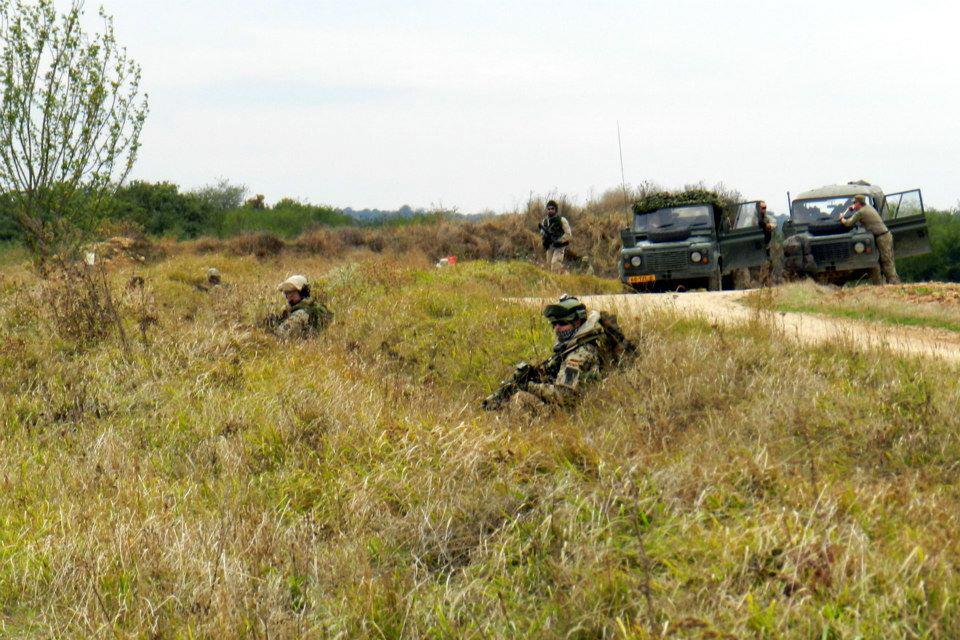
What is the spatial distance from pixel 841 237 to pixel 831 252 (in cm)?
28

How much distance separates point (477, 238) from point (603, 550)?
2114 centimetres

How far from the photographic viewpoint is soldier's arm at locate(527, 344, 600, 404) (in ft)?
23.7

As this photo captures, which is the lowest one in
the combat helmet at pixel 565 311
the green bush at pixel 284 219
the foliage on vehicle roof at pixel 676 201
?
the combat helmet at pixel 565 311

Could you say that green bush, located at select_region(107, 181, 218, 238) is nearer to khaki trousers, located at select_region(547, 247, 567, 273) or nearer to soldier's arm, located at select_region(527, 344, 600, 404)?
khaki trousers, located at select_region(547, 247, 567, 273)

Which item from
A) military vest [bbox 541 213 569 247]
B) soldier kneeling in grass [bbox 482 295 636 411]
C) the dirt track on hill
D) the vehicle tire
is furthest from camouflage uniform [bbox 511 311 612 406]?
military vest [bbox 541 213 569 247]

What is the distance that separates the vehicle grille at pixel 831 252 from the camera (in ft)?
49.9

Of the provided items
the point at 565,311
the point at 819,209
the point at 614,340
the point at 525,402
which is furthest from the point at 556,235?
the point at 525,402

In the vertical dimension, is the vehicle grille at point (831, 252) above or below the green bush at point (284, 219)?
below

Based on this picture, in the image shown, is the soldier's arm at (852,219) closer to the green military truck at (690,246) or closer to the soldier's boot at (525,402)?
the green military truck at (690,246)

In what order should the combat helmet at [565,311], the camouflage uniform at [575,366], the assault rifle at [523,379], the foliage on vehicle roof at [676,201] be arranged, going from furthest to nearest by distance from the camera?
the foliage on vehicle roof at [676,201] < the combat helmet at [565,311] < the assault rifle at [523,379] < the camouflage uniform at [575,366]

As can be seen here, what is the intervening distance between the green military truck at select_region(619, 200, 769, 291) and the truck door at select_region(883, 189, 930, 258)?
199 centimetres

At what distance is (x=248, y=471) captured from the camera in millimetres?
5688

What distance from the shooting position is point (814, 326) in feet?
32.0

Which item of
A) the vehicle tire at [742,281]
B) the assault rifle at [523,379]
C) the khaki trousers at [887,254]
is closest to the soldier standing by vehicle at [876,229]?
the khaki trousers at [887,254]
